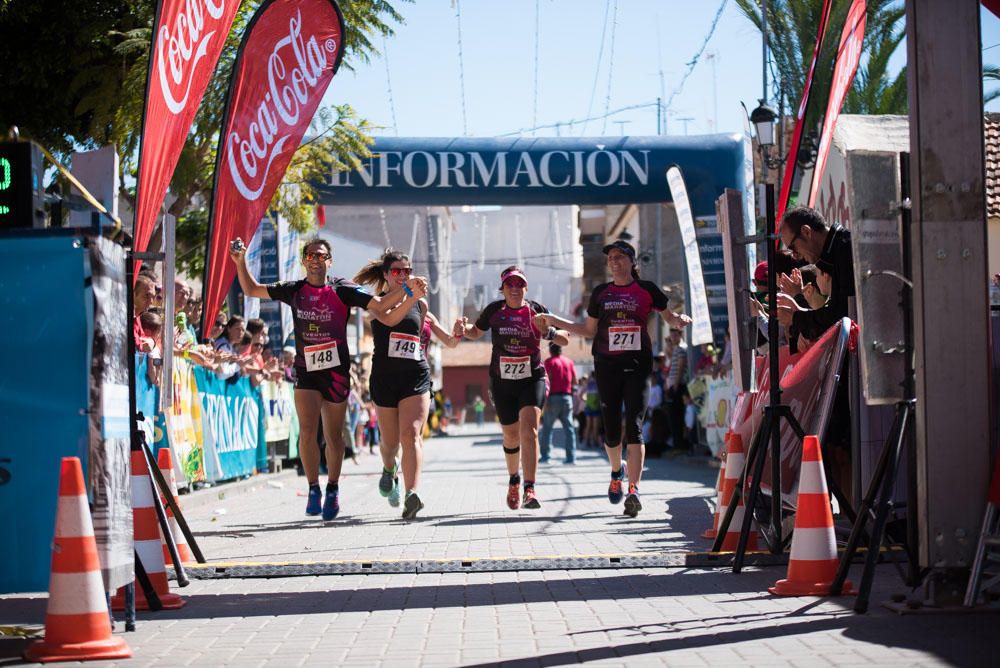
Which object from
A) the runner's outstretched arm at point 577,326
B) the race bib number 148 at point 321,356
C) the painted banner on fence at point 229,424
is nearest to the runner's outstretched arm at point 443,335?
the runner's outstretched arm at point 577,326

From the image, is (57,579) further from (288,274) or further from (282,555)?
(288,274)

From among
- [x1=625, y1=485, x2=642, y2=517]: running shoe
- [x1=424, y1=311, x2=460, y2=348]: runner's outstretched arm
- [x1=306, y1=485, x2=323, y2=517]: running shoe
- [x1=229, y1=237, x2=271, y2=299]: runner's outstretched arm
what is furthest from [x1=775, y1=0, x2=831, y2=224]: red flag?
[x1=306, y1=485, x2=323, y2=517]: running shoe

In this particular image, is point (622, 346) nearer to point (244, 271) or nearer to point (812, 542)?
point (244, 271)

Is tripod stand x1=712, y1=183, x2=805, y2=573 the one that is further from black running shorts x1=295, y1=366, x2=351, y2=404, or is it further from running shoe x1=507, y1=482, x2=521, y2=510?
running shoe x1=507, y1=482, x2=521, y2=510

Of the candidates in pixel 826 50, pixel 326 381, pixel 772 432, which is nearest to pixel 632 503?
pixel 326 381

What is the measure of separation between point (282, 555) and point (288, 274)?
39.5 feet

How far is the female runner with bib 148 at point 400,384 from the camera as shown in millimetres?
11695

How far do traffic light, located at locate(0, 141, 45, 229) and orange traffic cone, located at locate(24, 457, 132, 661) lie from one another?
44.1 inches

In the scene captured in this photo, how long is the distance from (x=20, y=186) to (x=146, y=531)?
199cm

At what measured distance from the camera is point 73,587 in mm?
5305

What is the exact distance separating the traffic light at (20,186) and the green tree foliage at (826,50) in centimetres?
2173

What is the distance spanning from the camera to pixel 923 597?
20.5 feet

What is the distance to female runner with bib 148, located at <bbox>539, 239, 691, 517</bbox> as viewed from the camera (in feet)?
38.9

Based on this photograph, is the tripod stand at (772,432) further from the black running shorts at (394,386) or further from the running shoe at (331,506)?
the running shoe at (331,506)
